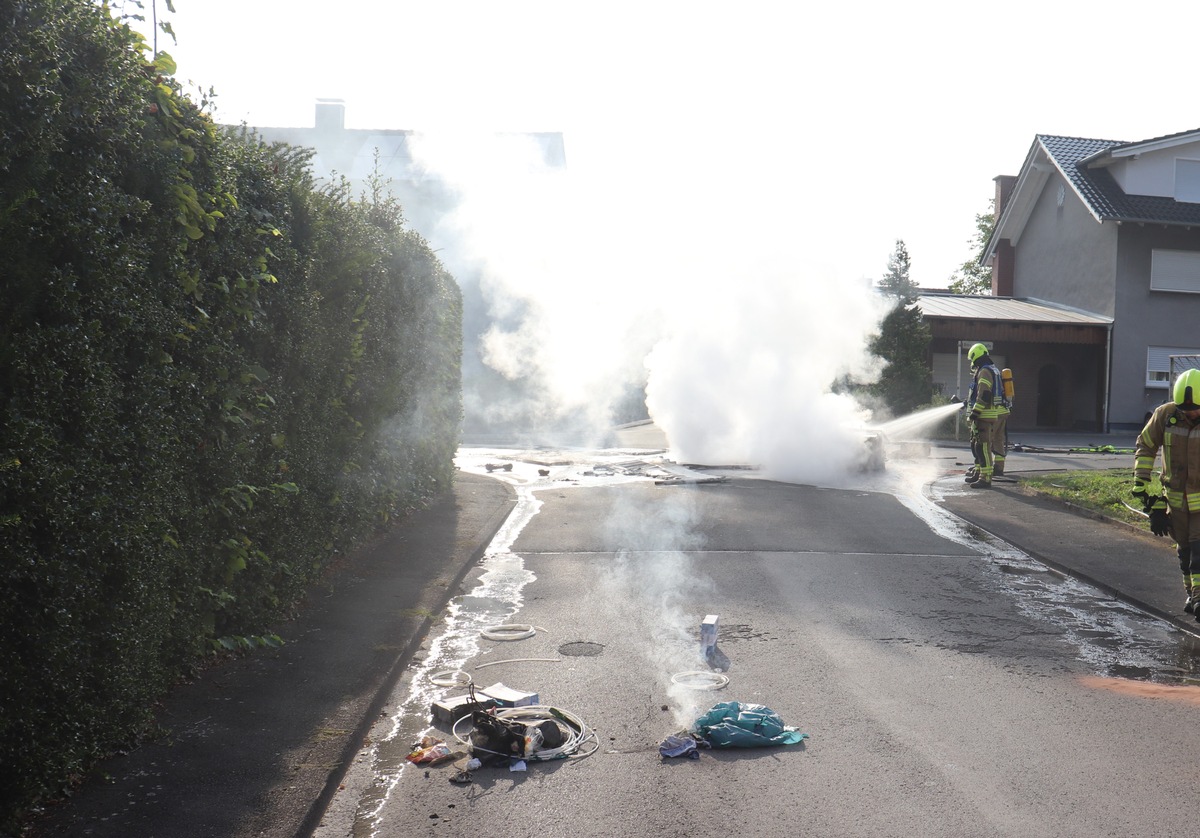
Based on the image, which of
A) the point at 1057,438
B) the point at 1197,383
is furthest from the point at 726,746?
the point at 1057,438

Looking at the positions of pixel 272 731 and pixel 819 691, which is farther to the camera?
pixel 819 691

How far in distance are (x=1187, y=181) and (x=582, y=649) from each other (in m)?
31.3

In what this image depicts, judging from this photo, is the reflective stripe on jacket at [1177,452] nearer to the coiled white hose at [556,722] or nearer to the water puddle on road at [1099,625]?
the water puddle on road at [1099,625]

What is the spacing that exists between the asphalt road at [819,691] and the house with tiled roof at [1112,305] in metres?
22.0

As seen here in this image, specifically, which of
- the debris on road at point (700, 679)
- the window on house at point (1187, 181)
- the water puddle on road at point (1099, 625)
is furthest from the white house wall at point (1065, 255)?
the debris on road at point (700, 679)

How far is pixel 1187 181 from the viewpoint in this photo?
98.8 feet

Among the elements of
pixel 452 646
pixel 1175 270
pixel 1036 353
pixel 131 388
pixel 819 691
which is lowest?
pixel 452 646

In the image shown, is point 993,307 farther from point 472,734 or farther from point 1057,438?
point 472,734

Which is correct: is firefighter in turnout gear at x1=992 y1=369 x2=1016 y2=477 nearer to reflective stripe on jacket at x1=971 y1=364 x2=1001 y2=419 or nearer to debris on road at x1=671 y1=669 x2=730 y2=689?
reflective stripe on jacket at x1=971 y1=364 x2=1001 y2=419

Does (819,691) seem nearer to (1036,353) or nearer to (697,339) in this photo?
(697,339)

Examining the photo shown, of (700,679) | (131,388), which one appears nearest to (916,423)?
(700,679)

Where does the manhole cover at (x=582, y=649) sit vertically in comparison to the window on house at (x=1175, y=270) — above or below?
below

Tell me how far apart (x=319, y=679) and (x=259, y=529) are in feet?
3.59

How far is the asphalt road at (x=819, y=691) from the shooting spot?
407cm
